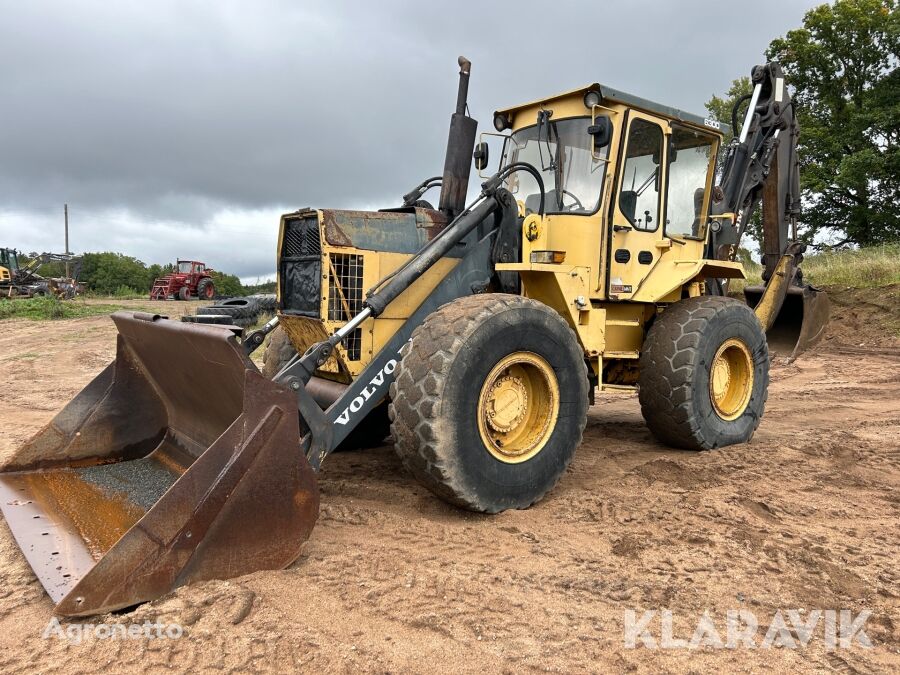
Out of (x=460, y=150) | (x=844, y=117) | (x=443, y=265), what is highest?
(x=844, y=117)

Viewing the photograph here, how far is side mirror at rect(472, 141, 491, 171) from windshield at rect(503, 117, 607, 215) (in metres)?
0.35

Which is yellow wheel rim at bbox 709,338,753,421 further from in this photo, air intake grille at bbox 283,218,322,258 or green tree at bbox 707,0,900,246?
green tree at bbox 707,0,900,246

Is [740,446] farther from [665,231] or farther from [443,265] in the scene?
[443,265]

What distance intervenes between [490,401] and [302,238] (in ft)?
5.82

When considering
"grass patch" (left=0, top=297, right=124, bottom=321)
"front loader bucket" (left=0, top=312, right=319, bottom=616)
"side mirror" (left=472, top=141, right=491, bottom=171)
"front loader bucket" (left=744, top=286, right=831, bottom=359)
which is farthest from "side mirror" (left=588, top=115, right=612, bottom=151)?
"grass patch" (left=0, top=297, right=124, bottom=321)

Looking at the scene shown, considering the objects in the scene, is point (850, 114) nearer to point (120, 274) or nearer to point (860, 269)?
point (860, 269)

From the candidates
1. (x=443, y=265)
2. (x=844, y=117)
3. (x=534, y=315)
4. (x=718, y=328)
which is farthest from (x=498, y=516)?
(x=844, y=117)

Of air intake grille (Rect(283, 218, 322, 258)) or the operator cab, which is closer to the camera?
air intake grille (Rect(283, 218, 322, 258))

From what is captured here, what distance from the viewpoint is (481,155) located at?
18.1ft

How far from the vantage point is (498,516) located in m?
3.90

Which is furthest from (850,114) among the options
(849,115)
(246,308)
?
(246,308)

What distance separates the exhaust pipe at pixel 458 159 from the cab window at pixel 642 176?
3.84 ft

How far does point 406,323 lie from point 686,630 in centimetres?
245

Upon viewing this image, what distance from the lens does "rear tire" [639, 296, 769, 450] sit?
5144 mm
